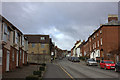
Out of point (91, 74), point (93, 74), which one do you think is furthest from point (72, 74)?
point (93, 74)

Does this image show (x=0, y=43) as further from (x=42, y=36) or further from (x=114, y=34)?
(x=42, y=36)

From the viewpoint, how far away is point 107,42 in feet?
138

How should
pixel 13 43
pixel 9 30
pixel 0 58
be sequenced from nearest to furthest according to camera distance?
pixel 0 58
pixel 9 30
pixel 13 43

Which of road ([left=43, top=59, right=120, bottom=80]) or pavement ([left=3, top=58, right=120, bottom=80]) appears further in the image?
road ([left=43, top=59, right=120, bottom=80])

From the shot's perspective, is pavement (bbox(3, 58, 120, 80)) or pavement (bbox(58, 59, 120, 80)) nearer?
pavement (bbox(3, 58, 120, 80))

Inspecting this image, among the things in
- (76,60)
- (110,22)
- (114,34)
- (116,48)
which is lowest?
(76,60)

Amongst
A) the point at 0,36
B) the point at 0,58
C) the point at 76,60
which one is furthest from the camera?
the point at 76,60

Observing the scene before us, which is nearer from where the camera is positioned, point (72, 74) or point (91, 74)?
point (91, 74)

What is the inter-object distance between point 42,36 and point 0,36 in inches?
1848

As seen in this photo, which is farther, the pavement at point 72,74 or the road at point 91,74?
the road at point 91,74

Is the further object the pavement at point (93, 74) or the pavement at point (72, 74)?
the pavement at point (93, 74)

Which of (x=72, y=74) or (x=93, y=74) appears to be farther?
(x=72, y=74)

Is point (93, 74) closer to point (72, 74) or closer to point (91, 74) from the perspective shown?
point (91, 74)

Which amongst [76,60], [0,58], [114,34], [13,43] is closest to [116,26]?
[114,34]
